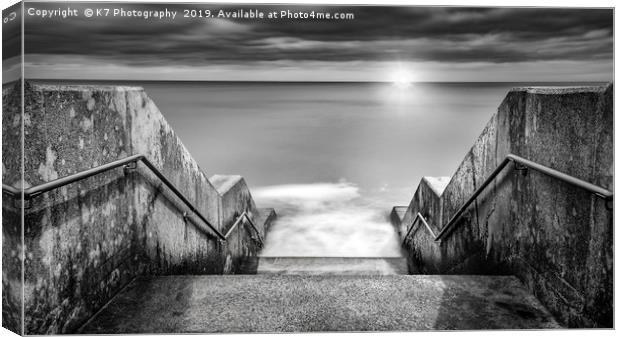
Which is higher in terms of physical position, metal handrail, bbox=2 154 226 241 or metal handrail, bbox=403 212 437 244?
metal handrail, bbox=2 154 226 241

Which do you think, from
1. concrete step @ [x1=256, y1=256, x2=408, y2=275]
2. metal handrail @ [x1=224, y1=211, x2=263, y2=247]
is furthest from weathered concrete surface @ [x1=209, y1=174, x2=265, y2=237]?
concrete step @ [x1=256, y1=256, x2=408, y2=275]

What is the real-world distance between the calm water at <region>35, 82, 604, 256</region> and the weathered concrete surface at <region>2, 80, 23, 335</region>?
1218 millimetres

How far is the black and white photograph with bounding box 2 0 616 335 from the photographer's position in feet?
7.50

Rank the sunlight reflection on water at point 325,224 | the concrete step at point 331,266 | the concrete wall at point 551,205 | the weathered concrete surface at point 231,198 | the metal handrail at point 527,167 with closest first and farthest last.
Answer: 1. the metal handrail at point 527,167
2. the concrete wall at point 551,205
3. the weathered concrete surface at point 231,198
4. the concrete step at point 331,266
5. the sunlight reflection on water at point 325,224

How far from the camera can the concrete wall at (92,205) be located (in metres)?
2.23

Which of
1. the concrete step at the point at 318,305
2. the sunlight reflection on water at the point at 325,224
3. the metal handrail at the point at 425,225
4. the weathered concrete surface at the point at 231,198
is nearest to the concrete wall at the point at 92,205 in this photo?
the concrete step at the point at 318,305

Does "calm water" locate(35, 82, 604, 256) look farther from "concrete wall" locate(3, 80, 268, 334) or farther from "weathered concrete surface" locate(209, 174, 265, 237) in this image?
"weathered concrete surface" locate(209, 174, 265, 237)

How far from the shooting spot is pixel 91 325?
2545mm

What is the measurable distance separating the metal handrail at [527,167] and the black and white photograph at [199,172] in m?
0.01

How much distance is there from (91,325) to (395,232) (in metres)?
6.18

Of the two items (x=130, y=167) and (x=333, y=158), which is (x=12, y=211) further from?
(x=333, y=158)

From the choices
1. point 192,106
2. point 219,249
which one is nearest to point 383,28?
point 219,249

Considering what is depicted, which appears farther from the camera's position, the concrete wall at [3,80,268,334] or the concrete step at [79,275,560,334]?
the concrete step at [79,275,560,334]

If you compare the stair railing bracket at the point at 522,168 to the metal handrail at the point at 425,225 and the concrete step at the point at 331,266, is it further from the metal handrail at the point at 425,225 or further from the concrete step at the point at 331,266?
the concrete step at the point at 331,266
